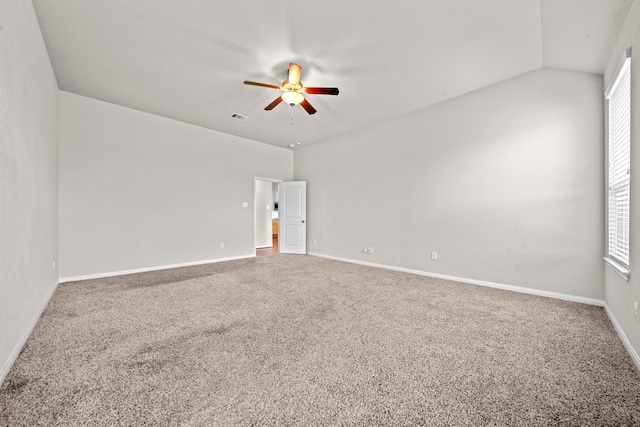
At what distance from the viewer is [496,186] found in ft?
12.4

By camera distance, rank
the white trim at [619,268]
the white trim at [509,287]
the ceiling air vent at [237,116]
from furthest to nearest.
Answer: the ceiling air vent at [237,116], the white trim at [509,287], the white trim at [619,268]

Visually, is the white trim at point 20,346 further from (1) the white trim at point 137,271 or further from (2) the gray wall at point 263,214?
(2) the gray wall at point 263,214

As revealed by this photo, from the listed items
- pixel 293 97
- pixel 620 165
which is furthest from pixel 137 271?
pixel 620 165

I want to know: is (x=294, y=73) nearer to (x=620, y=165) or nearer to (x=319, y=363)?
(x=319, y=363)

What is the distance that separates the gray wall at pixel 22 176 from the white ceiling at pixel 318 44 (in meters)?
0.50

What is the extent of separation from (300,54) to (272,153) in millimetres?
3974

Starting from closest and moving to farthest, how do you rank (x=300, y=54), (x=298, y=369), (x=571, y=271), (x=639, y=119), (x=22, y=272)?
(x=298, y=369), (x=639, y=119), (x=22, y=272), (x=300, y=54), (x=571, y=271)

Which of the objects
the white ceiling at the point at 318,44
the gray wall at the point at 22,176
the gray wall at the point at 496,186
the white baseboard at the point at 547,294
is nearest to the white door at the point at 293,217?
the gray wall at the point at 496,186

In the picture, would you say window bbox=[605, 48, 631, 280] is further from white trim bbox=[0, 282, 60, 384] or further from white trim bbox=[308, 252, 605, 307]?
white trim bbox=[0, 282, 60, 384]

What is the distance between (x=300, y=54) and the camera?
2.96m

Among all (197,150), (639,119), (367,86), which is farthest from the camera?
(197,150)

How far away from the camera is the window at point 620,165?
2.27 metres

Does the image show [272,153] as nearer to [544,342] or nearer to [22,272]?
[22,272]

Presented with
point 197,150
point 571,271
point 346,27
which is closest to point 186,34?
point 346,27
